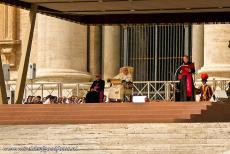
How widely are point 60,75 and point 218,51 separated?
22.0 ft

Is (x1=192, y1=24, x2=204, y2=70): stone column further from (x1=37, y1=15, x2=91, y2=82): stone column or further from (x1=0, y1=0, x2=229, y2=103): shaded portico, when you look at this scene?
(x1=0, y1=0, x2=229, y2=103): shaded portico

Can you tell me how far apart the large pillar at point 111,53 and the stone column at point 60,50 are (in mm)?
4509

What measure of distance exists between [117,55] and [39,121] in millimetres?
24158

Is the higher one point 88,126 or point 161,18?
point 161,18

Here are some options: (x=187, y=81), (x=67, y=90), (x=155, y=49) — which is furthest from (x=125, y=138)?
(x=155, y=49)

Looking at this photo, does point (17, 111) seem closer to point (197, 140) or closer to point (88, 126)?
point (88, 126)

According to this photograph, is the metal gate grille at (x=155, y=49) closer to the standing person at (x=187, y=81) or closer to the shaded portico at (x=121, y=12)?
the shaded portico at (x=121, y=12)

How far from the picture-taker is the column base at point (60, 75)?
46.6 metres

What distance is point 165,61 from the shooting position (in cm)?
5128

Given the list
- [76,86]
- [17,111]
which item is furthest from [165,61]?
[17,111]

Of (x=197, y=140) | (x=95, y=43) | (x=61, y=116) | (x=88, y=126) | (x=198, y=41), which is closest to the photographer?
(x=197, y=140)

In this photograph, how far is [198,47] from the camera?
49.3 meters

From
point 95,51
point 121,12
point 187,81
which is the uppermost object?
point 121,12

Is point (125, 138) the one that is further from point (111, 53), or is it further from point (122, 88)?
point (111, 53)
